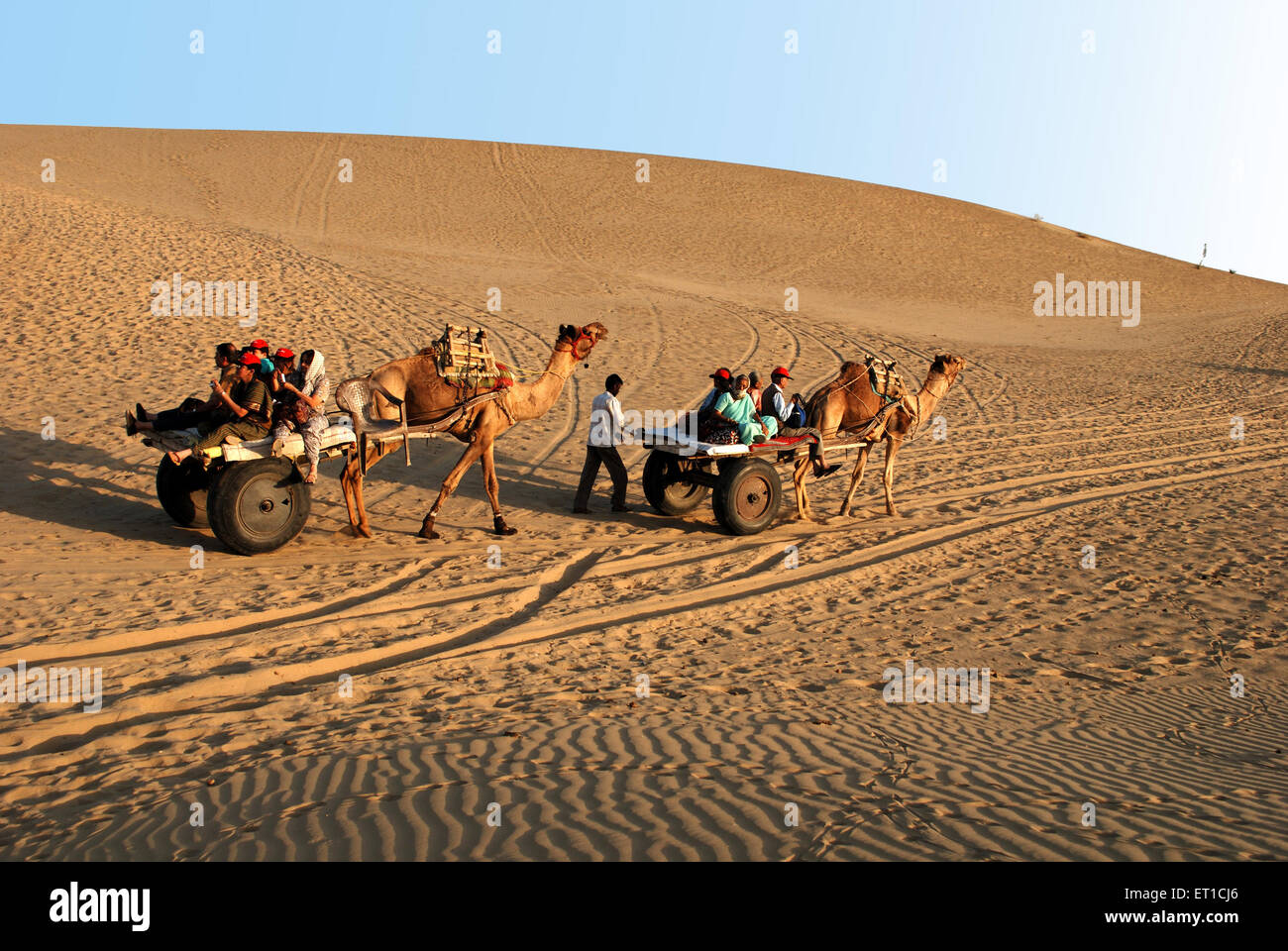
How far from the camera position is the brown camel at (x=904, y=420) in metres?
12.9

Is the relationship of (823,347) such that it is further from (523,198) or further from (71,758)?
(523,198)

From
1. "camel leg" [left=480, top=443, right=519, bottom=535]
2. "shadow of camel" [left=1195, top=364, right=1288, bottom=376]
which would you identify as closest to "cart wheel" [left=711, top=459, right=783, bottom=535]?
"camel leg" [left=480, top=443, right=519, bottom=535]

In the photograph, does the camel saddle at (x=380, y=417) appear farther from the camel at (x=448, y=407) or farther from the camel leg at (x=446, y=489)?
the camel leg at (x=446, y=489)

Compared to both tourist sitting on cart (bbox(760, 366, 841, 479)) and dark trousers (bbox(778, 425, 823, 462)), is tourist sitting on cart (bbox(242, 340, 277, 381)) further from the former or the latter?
dark trousers (bbox(778, 425, 823, 462))

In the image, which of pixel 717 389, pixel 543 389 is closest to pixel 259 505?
pixel 543 389

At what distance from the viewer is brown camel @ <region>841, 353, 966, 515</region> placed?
42.5 ft

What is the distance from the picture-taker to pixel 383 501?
503 inches

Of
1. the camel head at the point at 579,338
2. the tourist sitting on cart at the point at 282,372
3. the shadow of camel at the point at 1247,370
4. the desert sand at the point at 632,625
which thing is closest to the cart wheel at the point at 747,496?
the desert sand at the point at 632,625

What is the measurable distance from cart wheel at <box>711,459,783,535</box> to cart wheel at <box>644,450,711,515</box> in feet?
2.61

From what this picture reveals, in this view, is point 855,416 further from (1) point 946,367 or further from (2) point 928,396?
(1) point 946,367

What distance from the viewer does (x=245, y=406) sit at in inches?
403

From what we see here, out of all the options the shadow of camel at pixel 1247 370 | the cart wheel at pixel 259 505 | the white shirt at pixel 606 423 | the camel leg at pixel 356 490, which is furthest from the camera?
the shadow of camel at pixel 1247 370

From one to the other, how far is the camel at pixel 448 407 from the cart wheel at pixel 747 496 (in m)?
2.14

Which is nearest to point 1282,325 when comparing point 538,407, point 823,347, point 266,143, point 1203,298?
point 1203,298
